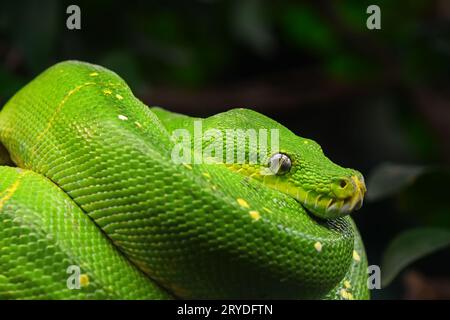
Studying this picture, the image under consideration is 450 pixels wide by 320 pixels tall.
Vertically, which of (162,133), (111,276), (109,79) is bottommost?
(111,276)

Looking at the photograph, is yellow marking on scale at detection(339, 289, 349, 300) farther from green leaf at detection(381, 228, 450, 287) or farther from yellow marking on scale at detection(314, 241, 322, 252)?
green leaf at detection(381, 228, 450, 287)

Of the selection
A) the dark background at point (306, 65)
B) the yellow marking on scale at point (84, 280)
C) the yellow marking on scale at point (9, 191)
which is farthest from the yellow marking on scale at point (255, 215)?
the dark background at point (306, 65)

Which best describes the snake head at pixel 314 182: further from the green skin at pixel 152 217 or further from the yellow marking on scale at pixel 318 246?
the yellow marking on scale at pixel 318 246

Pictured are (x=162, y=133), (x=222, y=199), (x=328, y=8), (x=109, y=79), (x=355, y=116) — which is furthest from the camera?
(x=355, y=116)

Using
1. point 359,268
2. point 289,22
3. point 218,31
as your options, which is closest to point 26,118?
point 359,268

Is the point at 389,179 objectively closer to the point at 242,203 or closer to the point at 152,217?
the point at 242,203

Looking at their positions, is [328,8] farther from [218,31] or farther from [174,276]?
[174,276]

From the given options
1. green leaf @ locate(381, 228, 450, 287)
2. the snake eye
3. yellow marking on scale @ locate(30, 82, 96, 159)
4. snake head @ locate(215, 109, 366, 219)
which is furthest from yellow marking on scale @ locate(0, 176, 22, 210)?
green leaf @ locate(381, 228, 450, 287)
